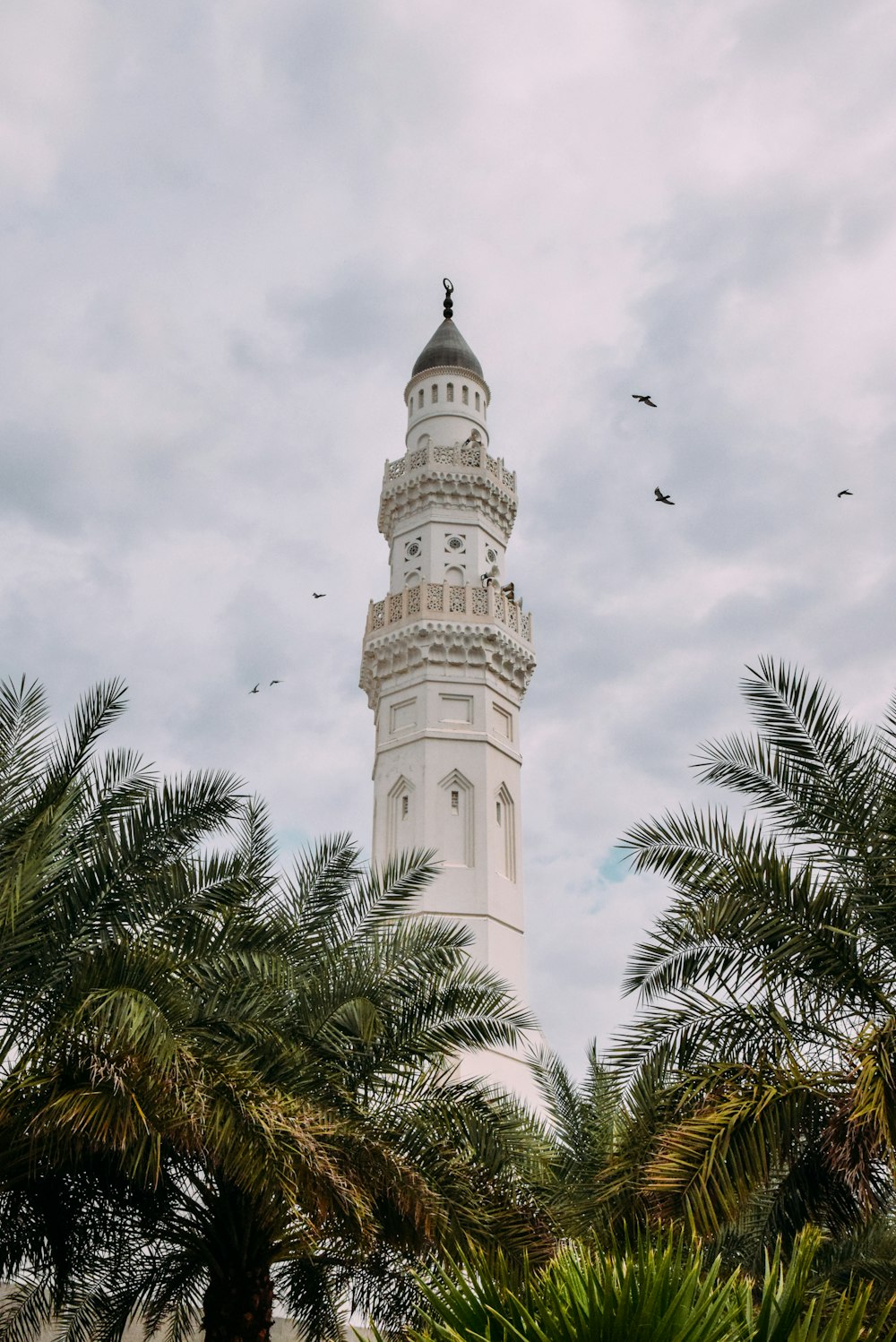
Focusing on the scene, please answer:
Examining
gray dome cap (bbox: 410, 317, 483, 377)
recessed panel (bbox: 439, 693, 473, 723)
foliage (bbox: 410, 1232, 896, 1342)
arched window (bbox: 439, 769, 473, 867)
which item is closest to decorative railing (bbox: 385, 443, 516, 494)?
gray dome cap (bbox: 410, 317, 483, 377)

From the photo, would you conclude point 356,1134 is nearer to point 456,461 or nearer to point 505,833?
point 505,833

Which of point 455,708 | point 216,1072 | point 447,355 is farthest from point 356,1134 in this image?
point 447,355

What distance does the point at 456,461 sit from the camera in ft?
95.8

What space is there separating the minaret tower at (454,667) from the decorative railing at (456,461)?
0.03m

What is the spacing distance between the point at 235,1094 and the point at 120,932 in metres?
1.62

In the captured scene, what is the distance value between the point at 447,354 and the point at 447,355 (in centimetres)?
3

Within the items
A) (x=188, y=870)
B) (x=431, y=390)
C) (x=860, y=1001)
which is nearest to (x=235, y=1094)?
(x=188, y=870)

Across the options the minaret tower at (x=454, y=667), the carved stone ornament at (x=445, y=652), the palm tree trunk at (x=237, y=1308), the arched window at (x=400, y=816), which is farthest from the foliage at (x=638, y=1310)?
the carved stone ornament at (x=445, y=652)

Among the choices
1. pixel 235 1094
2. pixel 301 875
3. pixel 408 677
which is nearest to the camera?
pixel 235 1094

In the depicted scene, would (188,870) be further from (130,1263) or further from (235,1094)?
(130,1263)

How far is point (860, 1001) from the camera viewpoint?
32.6 ft

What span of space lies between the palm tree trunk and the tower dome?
23.0 meters

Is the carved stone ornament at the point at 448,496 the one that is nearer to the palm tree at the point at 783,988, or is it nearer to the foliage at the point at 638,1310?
the palm tree at the point at 783,988

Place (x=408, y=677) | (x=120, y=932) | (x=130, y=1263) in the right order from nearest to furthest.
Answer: (x=120, y=932)
(x=130, y=1263)
(x=408, y=677)
